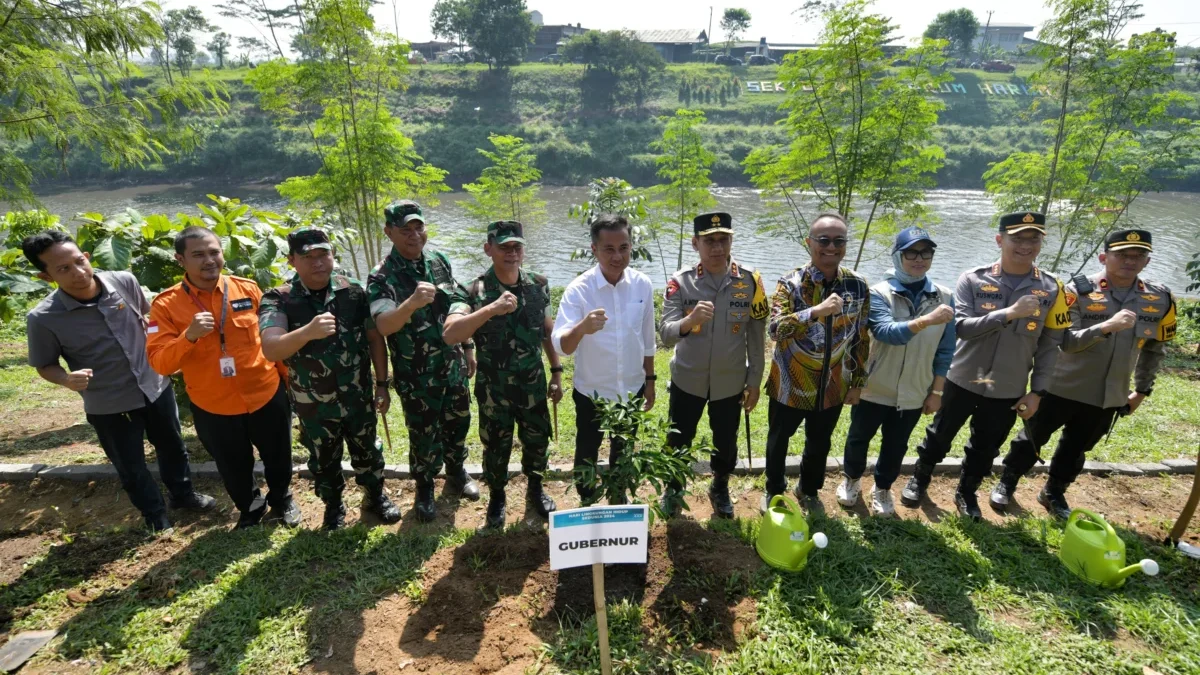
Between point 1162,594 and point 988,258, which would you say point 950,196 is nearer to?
point 988,258

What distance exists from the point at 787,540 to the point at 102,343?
3.99 metres

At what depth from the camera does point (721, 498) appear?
3.74 m

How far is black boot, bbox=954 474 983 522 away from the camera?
12.2 ft

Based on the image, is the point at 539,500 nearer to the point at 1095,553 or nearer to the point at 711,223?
the point at 711,223

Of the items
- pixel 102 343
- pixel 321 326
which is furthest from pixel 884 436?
pixel 102 343

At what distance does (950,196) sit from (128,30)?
124 feet

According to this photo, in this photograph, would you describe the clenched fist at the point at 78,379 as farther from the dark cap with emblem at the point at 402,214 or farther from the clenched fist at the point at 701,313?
the clenched fist at the point at 701,313

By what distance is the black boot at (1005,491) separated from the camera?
3.88 meters

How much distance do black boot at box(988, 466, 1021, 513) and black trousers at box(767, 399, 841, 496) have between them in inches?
48.2

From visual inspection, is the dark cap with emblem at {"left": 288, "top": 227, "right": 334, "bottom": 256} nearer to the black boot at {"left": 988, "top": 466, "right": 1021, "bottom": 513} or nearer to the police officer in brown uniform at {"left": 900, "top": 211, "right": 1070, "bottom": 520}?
the police officer in brown uniform at {"left": 900, "top": 211, "right": 1070, "bottom": 520}

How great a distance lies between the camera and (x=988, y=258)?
1886 centimetres

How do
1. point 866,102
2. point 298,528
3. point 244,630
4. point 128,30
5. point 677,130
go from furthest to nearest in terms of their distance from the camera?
1. point 677,130
2. point 866,102
3. point 128,30
4. point 298,528
5. point 244,630

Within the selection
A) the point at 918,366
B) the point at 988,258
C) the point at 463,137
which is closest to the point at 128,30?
the point at 918,366

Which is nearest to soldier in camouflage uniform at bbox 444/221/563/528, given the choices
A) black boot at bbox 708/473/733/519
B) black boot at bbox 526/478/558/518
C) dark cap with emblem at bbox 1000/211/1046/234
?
black boot at bbox 526/478/558/518
